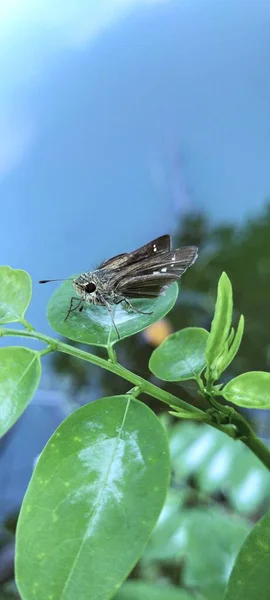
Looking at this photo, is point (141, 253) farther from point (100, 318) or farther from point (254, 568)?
point (254, 568)

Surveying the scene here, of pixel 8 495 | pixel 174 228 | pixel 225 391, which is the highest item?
pixel 225 391

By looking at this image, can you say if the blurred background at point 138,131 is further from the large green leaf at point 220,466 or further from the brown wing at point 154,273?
the brown wing at point 154,273

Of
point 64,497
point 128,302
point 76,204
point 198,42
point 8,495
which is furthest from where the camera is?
point 198,42

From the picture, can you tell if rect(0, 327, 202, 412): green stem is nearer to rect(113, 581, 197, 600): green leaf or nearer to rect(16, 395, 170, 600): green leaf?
rect(16, 395, 170, 600): green leaf

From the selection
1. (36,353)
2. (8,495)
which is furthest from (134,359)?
(36,353)

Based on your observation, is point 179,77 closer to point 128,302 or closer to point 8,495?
point 8,495

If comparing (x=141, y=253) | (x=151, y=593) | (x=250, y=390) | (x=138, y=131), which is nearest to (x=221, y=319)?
(x=250, y=390)
